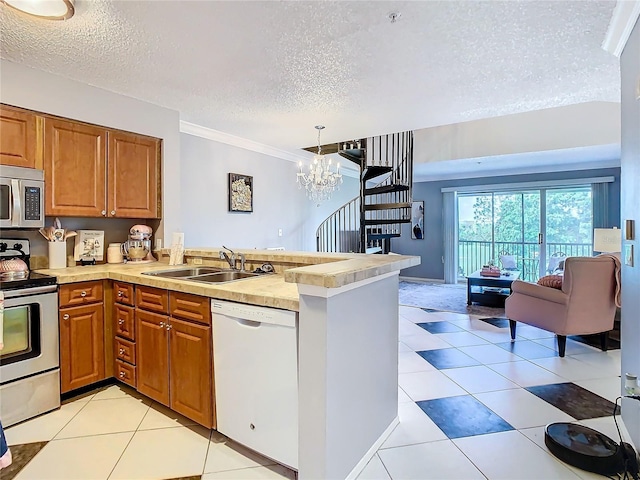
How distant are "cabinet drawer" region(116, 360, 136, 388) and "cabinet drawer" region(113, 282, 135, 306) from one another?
17.9 inches

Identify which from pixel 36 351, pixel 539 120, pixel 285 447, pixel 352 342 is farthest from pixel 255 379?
pixel 539 120

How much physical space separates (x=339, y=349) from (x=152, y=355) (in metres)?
1.42

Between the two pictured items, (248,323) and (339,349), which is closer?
(339,349)

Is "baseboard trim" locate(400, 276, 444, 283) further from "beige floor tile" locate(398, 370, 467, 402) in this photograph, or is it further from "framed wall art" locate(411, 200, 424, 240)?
"beige floor tile" locate(398, 370, 467, 402)

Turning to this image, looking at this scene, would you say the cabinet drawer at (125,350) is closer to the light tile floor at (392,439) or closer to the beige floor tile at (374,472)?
the light tile floor at (392,439)

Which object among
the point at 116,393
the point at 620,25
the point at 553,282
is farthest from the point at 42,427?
the point at 553,282

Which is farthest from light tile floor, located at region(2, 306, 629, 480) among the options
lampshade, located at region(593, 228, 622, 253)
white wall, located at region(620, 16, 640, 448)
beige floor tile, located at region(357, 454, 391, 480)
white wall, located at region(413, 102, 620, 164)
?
white wall, located at region(413, 102, 620, 164)

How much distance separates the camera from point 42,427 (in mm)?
2170

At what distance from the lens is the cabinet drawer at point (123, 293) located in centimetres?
248

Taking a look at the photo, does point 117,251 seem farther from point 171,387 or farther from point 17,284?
point 171,387

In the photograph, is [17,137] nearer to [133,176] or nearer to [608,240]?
[133,176]

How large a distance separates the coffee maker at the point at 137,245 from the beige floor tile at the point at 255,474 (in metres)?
2.13

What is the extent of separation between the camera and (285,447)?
5.52 feet

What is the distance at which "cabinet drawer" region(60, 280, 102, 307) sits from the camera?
2.43 m
